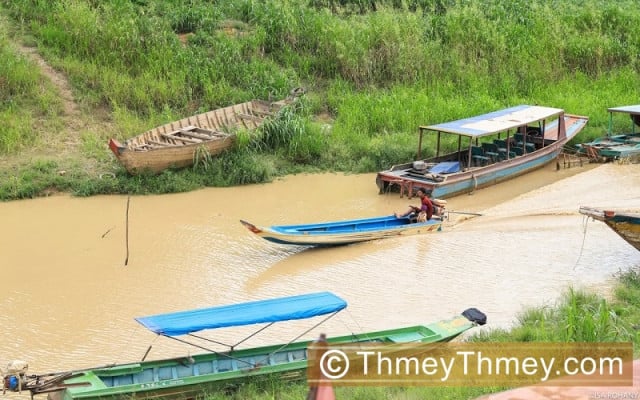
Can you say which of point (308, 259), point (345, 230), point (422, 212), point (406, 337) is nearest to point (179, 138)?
point (345, 230)

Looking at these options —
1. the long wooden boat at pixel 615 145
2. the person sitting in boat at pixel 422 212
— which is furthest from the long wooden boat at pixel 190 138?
the long wooden boat at pixel 615 145

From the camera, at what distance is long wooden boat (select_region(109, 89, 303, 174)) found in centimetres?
1609

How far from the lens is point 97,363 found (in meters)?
10.1

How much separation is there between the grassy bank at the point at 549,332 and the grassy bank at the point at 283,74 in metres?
7.68

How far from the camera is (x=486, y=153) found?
59.2 ft

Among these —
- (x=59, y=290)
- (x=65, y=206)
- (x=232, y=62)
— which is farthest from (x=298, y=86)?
(x=59, y=290)

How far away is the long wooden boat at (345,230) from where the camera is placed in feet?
42.9

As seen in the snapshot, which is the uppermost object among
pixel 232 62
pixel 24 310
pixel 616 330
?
pixel 232 62

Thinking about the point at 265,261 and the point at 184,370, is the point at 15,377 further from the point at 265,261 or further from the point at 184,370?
the point at 265,261

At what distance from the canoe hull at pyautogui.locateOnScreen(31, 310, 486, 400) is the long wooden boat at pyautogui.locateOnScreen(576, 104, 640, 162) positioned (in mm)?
10033

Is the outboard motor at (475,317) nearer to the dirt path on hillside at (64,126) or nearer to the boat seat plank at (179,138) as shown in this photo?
the boat seat plank at (179,138)

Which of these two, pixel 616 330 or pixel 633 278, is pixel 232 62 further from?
pixel 616 330

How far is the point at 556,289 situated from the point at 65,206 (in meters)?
8.61

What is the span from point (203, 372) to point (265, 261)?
4493 millimetres
